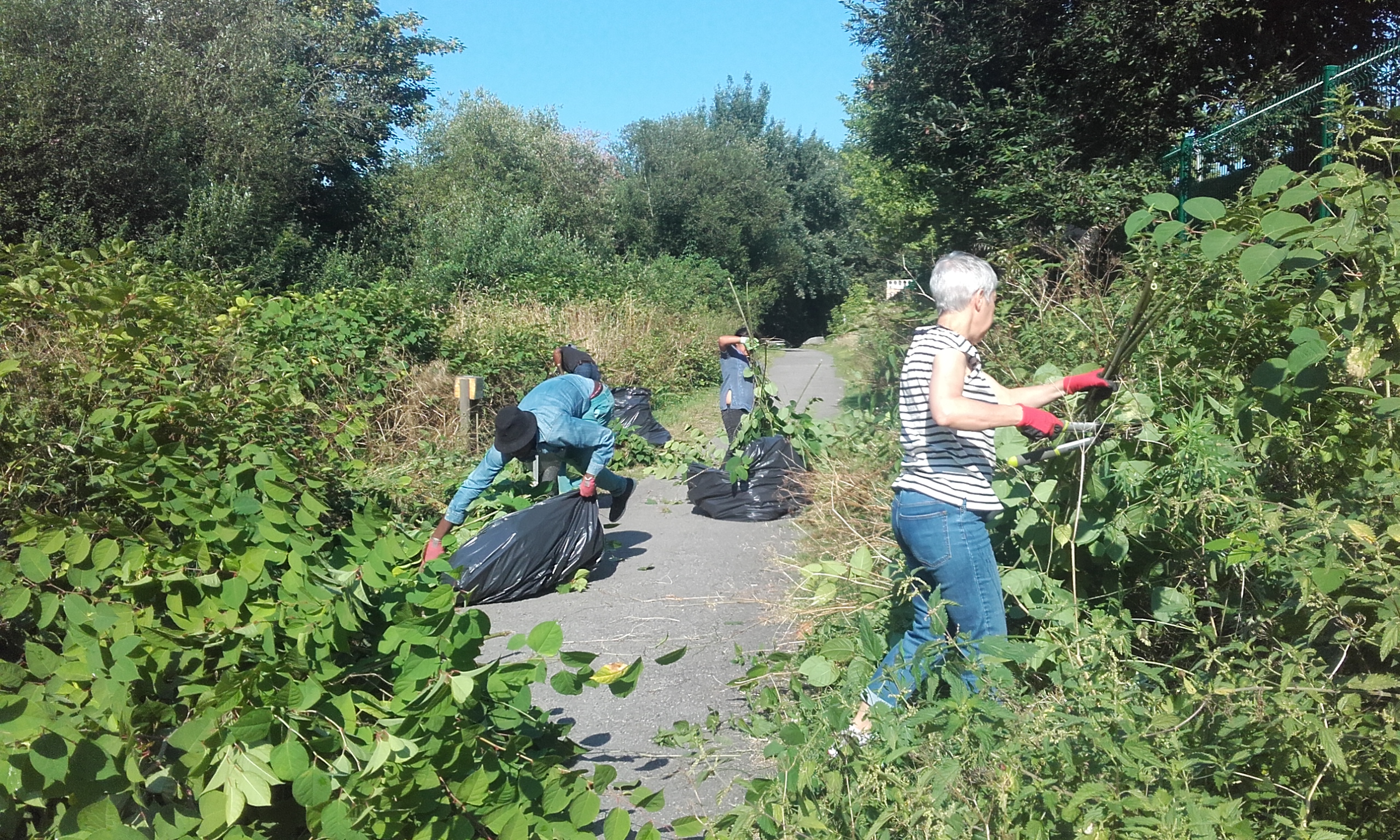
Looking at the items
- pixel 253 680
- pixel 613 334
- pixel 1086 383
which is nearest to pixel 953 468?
pixel 1086 383

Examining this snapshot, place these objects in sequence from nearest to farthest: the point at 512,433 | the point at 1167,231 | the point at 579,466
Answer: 1. the point at 1167,231
2. the point at 512,433
3. the point at 579,466

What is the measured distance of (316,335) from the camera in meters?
8.65

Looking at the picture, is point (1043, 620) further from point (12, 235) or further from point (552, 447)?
point (12, 235)

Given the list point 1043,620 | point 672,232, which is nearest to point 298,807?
point 1043,620

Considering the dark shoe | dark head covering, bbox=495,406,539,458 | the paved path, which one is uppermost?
dark head covering, bbox=495,406,539,458

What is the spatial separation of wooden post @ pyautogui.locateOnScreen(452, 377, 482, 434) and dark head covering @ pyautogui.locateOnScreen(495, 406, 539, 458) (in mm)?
3345

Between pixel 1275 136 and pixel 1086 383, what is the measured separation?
4.84 m

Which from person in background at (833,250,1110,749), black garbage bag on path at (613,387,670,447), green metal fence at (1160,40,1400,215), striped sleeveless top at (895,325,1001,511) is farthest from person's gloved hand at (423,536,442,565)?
black garbage bag on path at (613,387,670,447)

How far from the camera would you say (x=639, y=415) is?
476 inches

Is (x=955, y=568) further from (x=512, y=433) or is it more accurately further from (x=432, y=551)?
(x=512, y=433)

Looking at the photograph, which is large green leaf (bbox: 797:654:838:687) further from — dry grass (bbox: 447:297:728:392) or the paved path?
dry grass (bbox: 447:297:728:392)

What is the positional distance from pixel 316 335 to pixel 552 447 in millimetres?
3286

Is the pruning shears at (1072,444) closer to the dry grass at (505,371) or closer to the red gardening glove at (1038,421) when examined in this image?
the red gardening glove at (1038,421)

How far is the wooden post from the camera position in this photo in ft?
31.6
